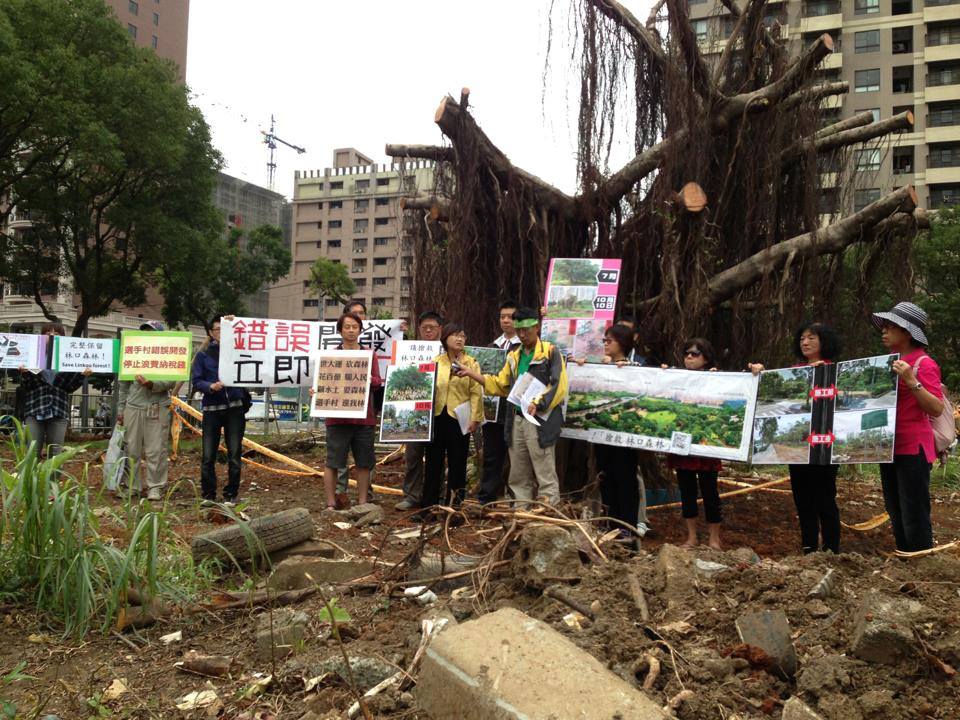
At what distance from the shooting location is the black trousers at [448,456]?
21.5 feet

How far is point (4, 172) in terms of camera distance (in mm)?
19141

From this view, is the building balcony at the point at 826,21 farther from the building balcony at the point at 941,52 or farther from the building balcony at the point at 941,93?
the building balcony at the point at 941,93

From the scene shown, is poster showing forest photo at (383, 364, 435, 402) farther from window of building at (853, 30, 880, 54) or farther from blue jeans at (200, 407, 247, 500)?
window of building at (853, 30, 880, 54)

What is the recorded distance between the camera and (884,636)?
2646 millimetres

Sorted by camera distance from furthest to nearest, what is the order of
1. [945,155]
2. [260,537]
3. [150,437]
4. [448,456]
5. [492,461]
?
[945,155] → [150,437] → [492,461] → [448,456] → [260,537]

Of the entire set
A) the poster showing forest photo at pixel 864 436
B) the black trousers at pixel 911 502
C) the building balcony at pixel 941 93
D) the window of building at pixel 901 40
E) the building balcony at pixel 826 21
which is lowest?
the black trousers at pixel 911 502

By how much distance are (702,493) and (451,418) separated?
2143mm

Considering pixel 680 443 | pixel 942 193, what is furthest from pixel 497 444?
pixel 942 193

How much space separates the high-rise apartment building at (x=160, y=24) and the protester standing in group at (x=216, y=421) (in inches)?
2377

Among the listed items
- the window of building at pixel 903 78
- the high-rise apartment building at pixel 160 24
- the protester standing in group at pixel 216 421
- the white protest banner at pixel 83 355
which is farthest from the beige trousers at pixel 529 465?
the high-rise apartment building at pixel 160 24

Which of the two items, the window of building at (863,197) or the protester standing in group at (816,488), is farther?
the window of building at (863,197)

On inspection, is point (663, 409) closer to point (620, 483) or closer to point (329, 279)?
point (620, 483)

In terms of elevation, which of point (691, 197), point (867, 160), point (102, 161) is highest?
point (102, 161)

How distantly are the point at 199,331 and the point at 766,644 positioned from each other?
180 feet
